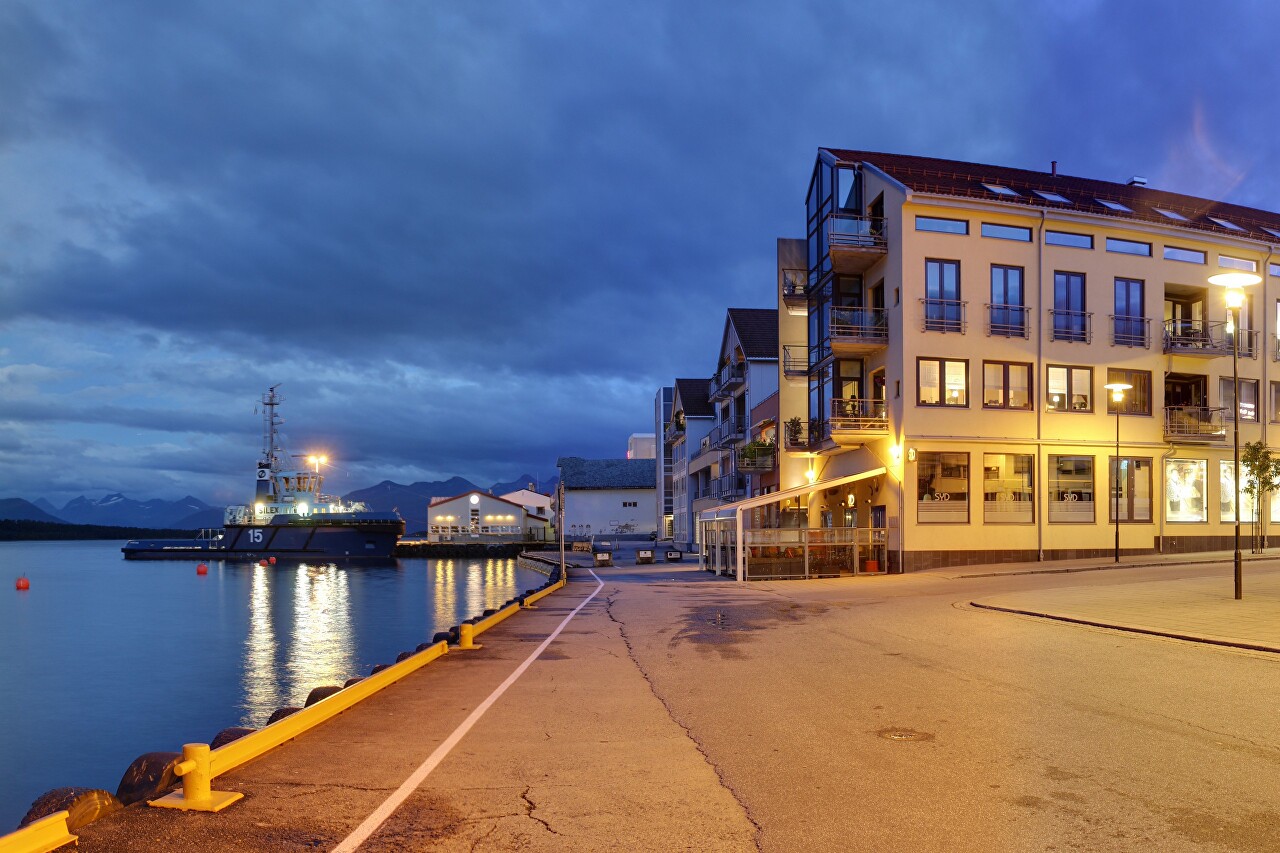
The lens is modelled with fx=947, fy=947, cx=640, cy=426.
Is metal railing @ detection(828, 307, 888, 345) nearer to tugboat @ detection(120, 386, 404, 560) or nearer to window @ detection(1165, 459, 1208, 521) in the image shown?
window @ detection(1165, 459, 1208, 521)

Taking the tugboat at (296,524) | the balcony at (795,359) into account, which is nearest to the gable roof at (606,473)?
the tugboat at (296,524)

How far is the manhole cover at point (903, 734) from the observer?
778 centimetres

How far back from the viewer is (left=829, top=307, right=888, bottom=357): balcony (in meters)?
→ 32.4

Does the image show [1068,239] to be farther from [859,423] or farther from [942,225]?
[859,423]

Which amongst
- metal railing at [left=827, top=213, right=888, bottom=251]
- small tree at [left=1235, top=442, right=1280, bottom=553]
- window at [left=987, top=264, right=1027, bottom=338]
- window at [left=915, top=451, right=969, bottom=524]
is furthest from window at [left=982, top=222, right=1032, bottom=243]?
small tree at [left=1235, top=442, right=1280, bottom=553]

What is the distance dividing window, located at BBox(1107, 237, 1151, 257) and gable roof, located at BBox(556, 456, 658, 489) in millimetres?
67511

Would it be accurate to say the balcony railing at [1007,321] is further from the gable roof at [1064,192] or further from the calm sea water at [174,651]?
the calm sea water at [174,651]

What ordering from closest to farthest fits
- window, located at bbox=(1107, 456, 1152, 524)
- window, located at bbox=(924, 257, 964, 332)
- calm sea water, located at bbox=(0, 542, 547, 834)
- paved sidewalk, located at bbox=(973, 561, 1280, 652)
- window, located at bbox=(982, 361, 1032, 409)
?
1. paved sidewalk, located at bbox=(973, 561, 1280, 652)
2. calm sea water, located at bbox=(0, 542, 547, 834)
3. window, located at bbox=(924, 257, 964, 332)
4. window, located at bbox=(982, 361, 1032, 409)
5. window, located at bbox=(1107, 456, 1152, 524)

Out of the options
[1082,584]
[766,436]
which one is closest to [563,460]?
[766,436]

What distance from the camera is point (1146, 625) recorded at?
14344mm

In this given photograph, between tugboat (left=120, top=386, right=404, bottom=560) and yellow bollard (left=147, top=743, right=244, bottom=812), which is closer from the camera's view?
yellow bollard (left=147, top=743, right=244, bottom=812)

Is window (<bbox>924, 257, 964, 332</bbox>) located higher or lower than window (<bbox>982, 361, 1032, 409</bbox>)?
higher

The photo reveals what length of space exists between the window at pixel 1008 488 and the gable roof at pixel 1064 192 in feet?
27.9

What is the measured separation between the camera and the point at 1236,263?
34938 millimetres
